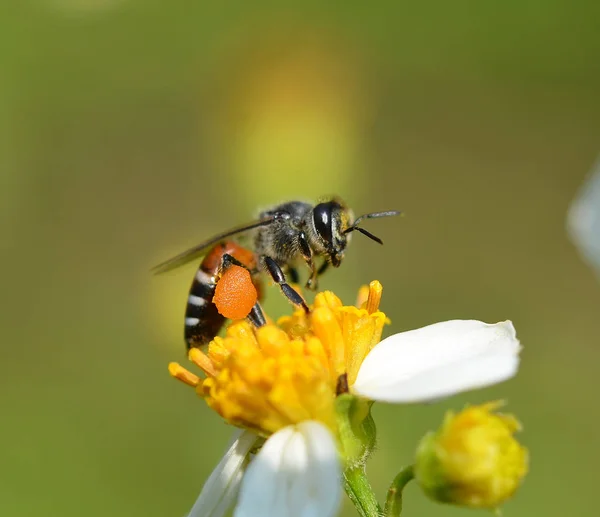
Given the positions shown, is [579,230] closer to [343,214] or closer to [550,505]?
[343,214]

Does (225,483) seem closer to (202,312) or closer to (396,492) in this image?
(396,492)

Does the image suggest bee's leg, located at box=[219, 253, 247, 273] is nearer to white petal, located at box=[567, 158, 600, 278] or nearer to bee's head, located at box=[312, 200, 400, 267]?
bee's head, located at box=[312, 200, 400, 267]

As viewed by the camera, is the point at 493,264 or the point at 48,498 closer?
the point at 48,498

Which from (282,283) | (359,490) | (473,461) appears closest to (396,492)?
(359,490)

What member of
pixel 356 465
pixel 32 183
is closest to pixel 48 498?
pixel 356 465

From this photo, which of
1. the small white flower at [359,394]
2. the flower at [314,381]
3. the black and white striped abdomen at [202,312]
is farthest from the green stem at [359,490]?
the black and white striped abdomen at [202,312]

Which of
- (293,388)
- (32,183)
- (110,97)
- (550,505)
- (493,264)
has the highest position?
(110,97)
